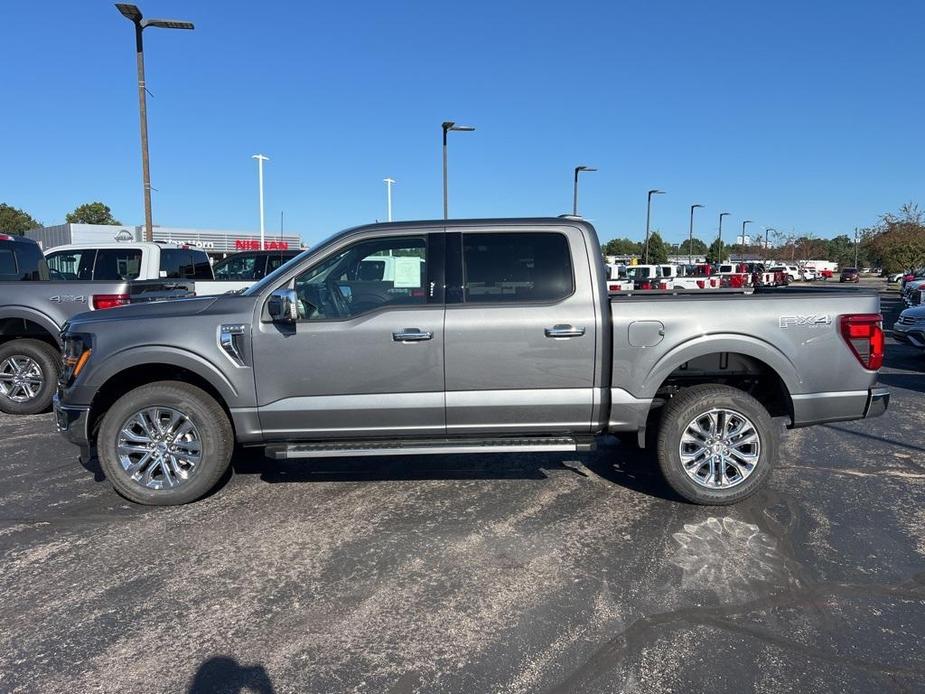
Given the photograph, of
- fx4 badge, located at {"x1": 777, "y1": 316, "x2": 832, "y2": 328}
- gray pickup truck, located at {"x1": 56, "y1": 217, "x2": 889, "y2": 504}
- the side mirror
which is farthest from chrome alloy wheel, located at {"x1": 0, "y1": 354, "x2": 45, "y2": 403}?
fx4 badge, located at {"x1": 777, "y1": 316, "x2": 832, "y2": 328}

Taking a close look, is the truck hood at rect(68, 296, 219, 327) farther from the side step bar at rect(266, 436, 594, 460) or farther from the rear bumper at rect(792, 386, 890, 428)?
the rear bumper at rect(792, 386, 890, 428)

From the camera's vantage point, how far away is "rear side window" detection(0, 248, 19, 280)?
26.5 feet

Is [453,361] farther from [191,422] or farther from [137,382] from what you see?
[137,382]

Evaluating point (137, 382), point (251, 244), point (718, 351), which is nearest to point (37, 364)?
point (137, 382)

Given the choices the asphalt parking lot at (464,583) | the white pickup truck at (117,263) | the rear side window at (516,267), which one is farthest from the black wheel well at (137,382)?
the white pickup truck at (117,263)

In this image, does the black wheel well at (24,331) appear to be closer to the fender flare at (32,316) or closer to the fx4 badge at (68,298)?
the fender flare at (32,316)

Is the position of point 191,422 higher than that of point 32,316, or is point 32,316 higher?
point 32,316

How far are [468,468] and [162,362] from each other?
2542 millimetres

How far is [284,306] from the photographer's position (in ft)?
14.4

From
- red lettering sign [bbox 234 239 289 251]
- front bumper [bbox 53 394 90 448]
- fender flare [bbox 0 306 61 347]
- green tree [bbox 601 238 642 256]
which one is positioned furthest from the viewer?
green tree [bbox 601 238 642 256]

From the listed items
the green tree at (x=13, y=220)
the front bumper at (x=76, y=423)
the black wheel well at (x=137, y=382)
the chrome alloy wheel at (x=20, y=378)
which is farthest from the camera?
the green tree at (x=13, y=220)

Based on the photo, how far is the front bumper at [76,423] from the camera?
4602mm

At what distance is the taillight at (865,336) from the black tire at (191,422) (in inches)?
172

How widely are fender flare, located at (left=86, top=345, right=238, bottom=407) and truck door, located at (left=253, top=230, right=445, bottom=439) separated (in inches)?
9.5
